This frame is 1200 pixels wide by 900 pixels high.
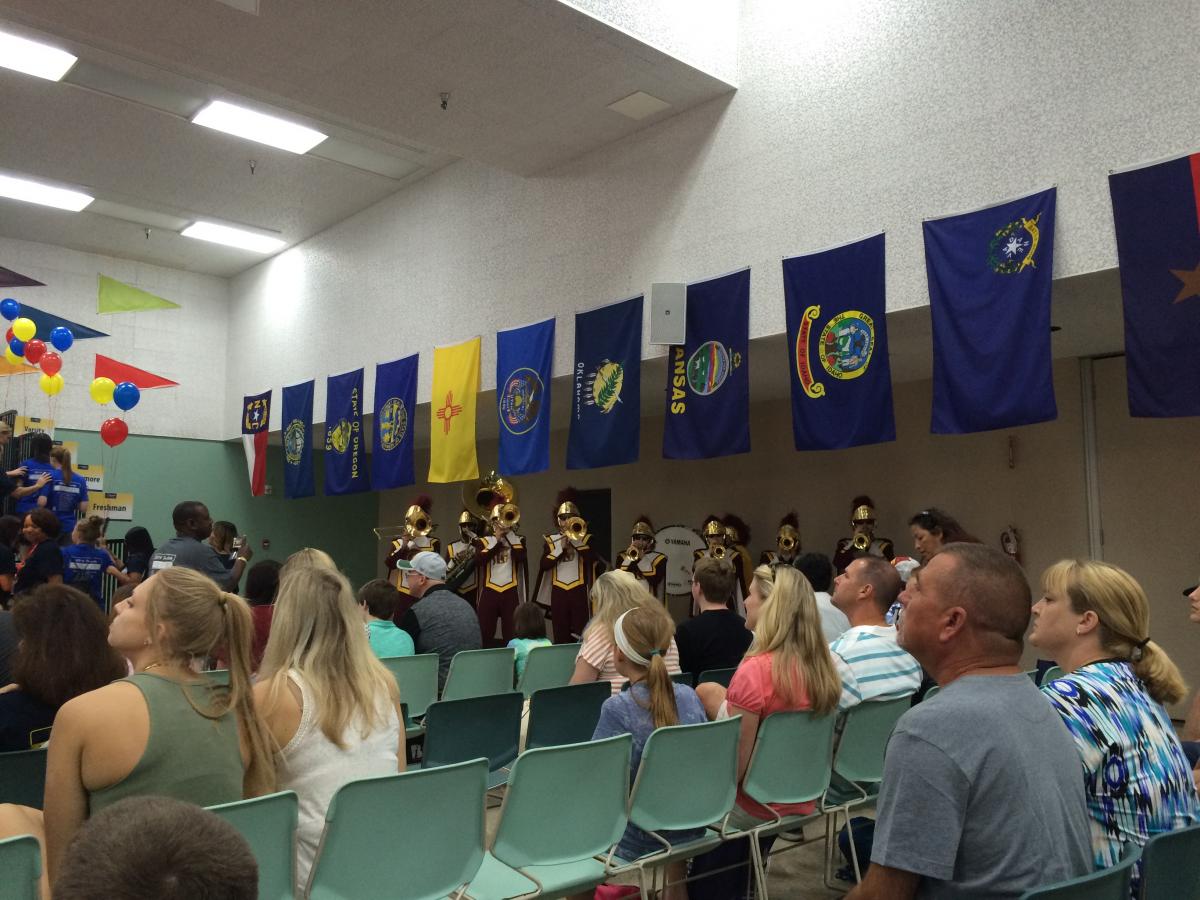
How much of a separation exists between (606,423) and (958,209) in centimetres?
301

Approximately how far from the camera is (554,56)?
259 inches

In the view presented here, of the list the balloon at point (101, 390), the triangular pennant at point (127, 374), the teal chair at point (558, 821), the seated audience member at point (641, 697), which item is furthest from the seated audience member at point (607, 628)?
the triangular pennant at point (127, 374)

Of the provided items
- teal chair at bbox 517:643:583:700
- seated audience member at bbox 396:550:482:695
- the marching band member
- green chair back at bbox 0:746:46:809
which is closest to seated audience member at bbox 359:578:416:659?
seated audience member at bbox 396:550:482:695

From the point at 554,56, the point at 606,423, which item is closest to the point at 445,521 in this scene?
the point at 606,423

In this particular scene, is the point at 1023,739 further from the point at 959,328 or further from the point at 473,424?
the point at 473,424

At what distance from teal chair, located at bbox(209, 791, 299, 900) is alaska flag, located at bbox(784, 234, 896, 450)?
15.0ft

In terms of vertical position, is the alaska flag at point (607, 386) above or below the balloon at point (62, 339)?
below

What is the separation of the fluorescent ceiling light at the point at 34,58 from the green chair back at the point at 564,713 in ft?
22.0

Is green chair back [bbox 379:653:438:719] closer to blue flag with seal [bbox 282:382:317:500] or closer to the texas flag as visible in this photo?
blue flag with seal [bbox 282:382:317:500]

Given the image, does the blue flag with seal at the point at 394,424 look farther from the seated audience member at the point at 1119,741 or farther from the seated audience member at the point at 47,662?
the seated audience member at the point at 1119,741

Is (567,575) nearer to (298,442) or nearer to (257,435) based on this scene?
(298,442)

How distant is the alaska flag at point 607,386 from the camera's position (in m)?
7.37

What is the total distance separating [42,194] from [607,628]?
31.0ft

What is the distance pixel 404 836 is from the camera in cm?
229
